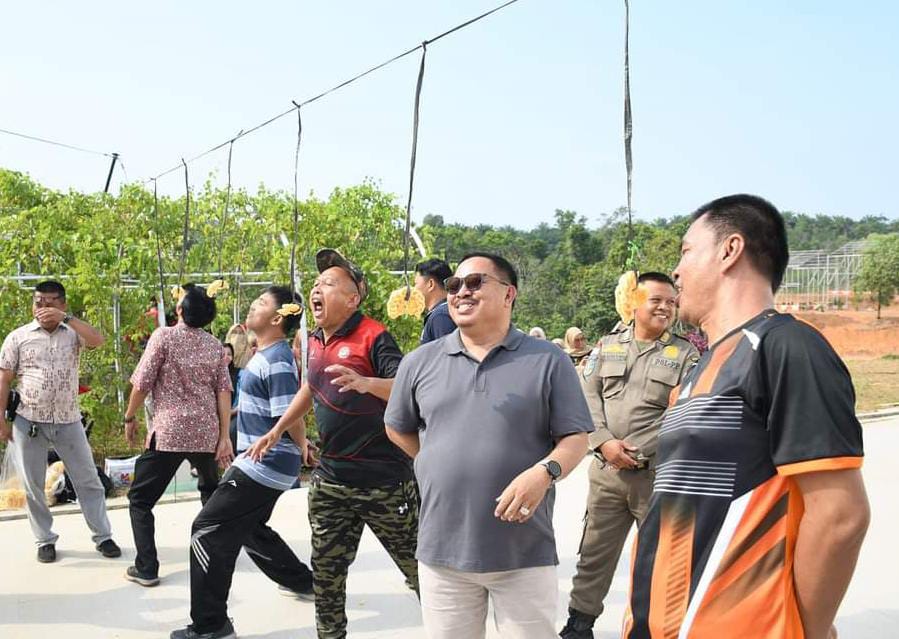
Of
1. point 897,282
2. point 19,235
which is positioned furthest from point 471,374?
point 897,282

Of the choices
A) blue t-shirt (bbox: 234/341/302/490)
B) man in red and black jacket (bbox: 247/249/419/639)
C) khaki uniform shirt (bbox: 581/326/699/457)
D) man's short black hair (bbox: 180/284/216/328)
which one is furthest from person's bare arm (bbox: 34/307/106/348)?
khaki uniform shirt (bbox: 581/326/699/457)

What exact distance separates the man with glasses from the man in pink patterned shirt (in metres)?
0.76

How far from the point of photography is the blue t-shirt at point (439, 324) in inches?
185

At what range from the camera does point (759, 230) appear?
1811 millimetres

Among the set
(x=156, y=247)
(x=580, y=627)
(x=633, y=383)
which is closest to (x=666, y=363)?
(x=633, y=383)

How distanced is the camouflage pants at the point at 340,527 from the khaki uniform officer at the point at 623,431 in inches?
35.0

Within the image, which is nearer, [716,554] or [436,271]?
[716,554]

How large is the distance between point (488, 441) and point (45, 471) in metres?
3.93

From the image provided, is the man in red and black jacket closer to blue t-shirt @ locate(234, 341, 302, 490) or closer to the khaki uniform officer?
blue t-shirt @ locate(234, 341, 302, 490)

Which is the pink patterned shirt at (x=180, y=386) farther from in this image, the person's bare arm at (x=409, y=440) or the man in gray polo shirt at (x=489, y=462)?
the man in gray polo shirt at (x=489, y=462)

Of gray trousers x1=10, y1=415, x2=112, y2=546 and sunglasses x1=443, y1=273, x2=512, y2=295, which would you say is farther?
gray trousers x1=10, y1=415, x2=112, y2=546

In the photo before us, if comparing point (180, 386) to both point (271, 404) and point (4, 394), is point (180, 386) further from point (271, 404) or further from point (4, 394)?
point (4, 394)

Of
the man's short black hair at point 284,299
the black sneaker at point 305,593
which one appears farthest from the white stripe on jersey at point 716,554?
the black sneaker at point 305,593

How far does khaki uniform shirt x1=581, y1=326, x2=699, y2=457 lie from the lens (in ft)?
12.9
